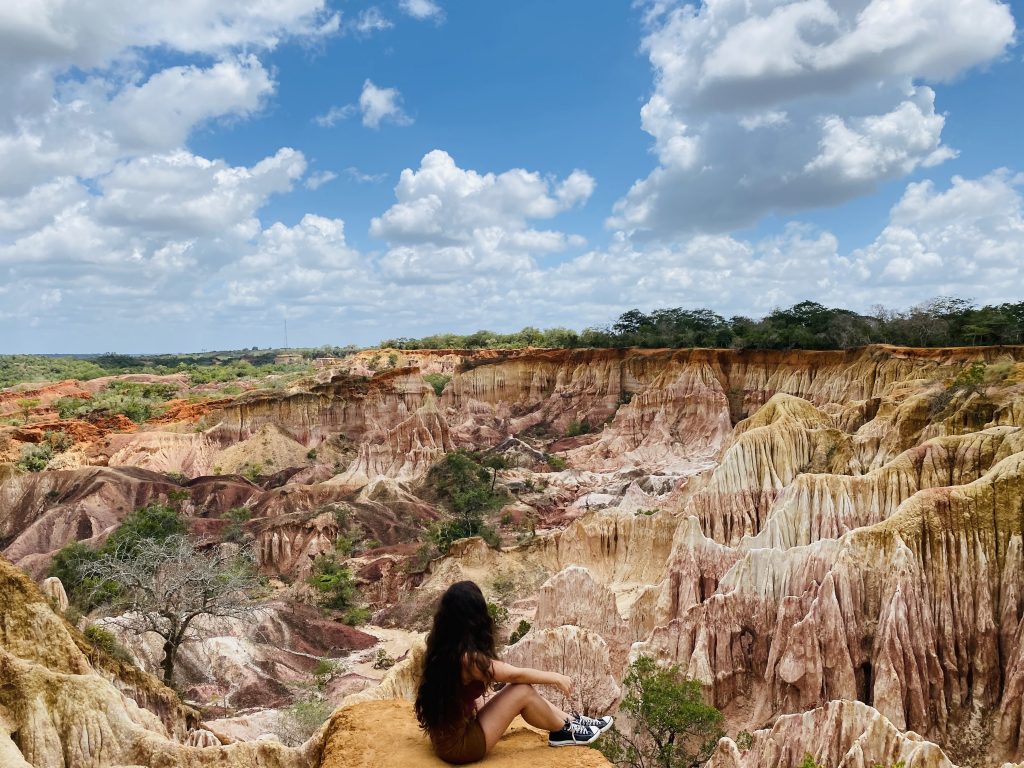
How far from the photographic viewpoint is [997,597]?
12828 mm

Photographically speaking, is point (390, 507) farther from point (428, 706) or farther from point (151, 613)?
point (428, 706)

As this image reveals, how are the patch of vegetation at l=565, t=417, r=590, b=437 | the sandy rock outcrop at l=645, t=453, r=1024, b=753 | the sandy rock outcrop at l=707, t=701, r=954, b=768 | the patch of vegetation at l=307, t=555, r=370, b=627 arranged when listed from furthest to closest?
the patch of vegetation at l=565, t=417, r=590, b=437 → the patch of vegetation at l=307, t=555, r=370, b=627 → the sandy rock outcrop at l=645, t=453, r=1024, b=753 → the sandy rock outcrop at l=707, t=701, r=954, b=768

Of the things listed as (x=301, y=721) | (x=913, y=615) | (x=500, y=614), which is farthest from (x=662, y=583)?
(x=301, y=721)

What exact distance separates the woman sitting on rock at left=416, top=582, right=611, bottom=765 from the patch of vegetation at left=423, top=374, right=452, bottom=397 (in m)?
60.1

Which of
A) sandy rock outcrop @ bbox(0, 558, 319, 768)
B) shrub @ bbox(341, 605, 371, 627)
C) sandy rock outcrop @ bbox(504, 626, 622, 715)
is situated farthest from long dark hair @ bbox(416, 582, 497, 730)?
shrub @ bbox(341, 605, 371, 627)

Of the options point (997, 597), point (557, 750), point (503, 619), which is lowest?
point (503, 619)

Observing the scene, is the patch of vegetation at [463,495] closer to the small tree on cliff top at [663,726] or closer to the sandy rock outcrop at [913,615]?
the small tree on cliff top at [663,726]

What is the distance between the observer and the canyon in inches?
336

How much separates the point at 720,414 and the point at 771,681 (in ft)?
108

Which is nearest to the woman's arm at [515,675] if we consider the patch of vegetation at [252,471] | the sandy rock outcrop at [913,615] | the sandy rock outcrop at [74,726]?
the sandy rock outcrop at [74,726]

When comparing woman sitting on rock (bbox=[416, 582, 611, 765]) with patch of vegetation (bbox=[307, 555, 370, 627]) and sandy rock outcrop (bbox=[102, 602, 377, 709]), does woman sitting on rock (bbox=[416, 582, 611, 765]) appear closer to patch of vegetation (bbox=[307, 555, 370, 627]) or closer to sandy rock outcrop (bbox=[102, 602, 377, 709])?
sandy rock outcrop (bbox=[102, 602, 377, 709])

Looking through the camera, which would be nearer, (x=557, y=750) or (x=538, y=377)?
(x=557, y=750)

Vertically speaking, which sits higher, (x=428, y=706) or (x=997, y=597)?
(x=428, y=706)

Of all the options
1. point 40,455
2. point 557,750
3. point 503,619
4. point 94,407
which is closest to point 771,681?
point 503,619
